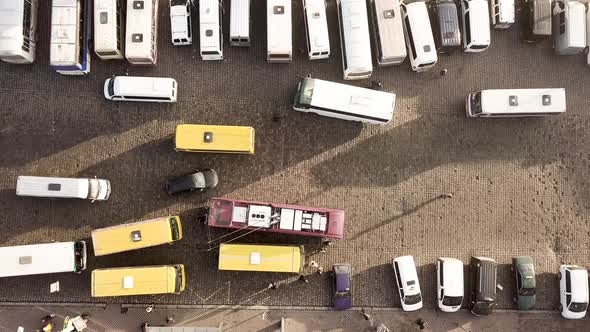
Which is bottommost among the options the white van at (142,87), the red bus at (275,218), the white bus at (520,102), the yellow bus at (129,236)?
the yellow bus at (129,236)

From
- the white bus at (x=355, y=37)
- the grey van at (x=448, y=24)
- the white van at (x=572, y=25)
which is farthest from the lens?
the white van at (x=572, y=25)

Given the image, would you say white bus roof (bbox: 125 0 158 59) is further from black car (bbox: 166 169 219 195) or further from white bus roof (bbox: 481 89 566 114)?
white bus roof (bbox: 481 89 566 114)

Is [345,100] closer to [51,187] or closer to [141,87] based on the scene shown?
[141,87]

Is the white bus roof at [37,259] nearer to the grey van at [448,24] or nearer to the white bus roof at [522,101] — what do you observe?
the grey van at [448,24]

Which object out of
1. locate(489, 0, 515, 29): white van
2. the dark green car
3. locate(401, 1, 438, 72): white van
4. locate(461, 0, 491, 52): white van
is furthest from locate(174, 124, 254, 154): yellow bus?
the dark green car

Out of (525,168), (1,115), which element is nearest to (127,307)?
(1,115)

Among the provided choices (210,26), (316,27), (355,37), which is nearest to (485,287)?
(355,37)

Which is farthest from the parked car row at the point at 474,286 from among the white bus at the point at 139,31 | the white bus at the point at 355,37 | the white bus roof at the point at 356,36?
the white bus at the point at 139,31
